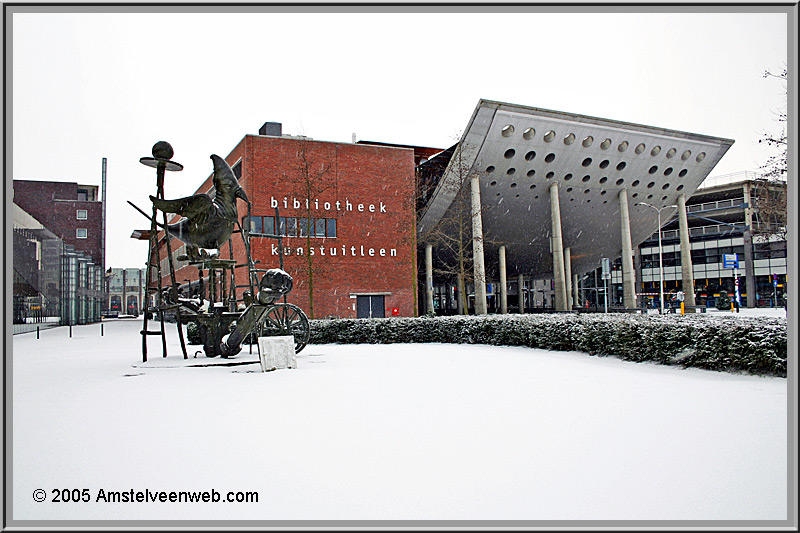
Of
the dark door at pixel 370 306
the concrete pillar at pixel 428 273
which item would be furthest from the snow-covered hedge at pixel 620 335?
the concrete pillar at pixel 428 273

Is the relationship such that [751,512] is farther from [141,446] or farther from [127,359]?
[127,359]

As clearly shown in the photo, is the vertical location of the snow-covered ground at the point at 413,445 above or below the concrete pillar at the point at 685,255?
below

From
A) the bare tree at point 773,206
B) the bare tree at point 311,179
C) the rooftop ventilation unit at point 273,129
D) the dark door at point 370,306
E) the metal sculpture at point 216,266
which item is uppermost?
the rooftop ventilation unit at point 273,129

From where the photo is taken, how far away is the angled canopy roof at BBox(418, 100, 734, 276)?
34.2m

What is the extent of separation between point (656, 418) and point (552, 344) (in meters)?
8.98

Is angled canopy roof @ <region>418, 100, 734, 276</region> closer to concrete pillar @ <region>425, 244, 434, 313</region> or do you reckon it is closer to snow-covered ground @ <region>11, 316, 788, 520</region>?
concrete pillar @ <region>425, 244, 434, 313</region>

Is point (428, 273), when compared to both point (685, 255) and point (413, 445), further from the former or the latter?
point (413, 445)

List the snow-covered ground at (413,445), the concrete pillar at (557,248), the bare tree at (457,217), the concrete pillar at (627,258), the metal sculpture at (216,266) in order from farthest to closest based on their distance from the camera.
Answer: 1. the concrete pillar at (627,258)
2. the concrete pillar at (557,248)
3. the bare tree at (457,217)
4. the metal sculpture at (216,266)
5. the snow-covered ground at (413,445)

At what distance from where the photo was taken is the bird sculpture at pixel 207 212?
484 inches

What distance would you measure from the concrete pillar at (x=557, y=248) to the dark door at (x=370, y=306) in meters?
13.6

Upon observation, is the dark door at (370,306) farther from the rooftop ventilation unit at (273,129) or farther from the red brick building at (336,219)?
the rooftop ventilation unit at (273,129)

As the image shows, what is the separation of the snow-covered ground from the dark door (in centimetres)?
2499

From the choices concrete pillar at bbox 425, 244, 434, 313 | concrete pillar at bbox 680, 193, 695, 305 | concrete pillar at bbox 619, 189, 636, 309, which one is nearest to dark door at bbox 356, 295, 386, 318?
concrete pillar at bbox 425, 244, 434, 313

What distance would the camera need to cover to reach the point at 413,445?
17.7 ft
